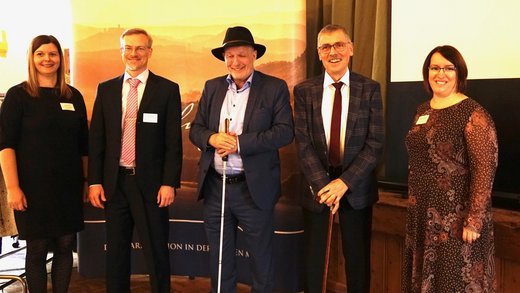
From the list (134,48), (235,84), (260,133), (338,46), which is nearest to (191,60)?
(134,48)

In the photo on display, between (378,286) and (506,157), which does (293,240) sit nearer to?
(378,286)

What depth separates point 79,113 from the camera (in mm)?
2689

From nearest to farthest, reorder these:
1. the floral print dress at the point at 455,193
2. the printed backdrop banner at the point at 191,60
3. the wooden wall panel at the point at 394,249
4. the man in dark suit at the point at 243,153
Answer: the floral print dress at the point at 455,193 < the wooden wall panel at the point at 394,249 < the man in dark suit at the point at 243,153 < the printed backdrop banner at the point at 191,60

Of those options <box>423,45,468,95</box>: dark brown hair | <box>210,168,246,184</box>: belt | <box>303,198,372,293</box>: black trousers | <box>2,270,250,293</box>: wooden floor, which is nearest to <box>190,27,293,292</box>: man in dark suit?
<box>210,168,246,184</box>: belt

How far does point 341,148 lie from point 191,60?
1.33 metres

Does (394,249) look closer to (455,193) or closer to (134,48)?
(455,193)

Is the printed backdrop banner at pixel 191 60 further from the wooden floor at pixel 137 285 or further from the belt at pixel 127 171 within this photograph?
the belt at pixel 127 171

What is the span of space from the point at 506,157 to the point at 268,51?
152 centimetres

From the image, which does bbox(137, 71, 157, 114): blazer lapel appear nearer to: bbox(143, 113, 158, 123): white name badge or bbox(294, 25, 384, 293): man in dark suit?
bbox(143, 113, 158, 123): white name badge

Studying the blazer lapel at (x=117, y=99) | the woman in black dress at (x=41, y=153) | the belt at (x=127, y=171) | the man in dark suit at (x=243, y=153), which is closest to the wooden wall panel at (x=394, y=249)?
the man in dark suit at (x=243, y=153)

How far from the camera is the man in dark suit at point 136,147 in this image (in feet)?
8.40

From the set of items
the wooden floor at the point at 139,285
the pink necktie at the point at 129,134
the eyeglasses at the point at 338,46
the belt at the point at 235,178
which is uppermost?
the eyeglasses at the point at 338,46

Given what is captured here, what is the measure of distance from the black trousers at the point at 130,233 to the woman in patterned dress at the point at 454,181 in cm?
143

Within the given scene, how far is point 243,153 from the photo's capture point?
234cm
